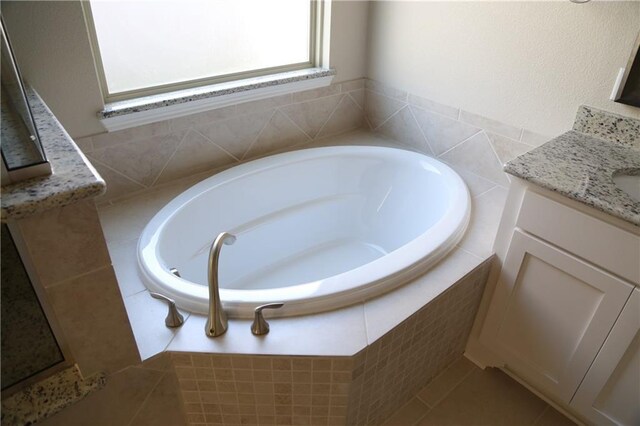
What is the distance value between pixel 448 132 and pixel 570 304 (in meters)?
1.06

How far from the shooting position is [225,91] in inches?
77.3

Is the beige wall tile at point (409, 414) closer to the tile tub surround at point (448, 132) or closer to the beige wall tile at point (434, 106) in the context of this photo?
the tile tub surround at point (448, 132)

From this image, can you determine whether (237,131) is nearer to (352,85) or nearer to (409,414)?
(352,85)

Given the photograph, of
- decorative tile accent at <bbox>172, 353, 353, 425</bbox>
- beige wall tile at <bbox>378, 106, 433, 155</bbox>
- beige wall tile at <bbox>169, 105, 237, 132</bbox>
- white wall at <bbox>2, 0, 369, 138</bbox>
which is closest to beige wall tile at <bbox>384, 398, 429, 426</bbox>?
decorative tile accent at <bbox>172, 353, 353, 425</bbox>

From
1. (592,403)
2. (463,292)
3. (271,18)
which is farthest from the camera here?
(271,18)

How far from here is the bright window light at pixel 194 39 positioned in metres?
1.71

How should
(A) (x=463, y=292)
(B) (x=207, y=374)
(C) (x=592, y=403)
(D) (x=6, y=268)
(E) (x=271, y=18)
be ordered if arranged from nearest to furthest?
(D) (x=6, y=268) < (B) (x=207, y=374) < (C) (x=592, y=403) < (A) (x=463, y=292) < (E) (x=271, y=18)

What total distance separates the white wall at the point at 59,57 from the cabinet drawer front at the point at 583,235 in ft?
5.33

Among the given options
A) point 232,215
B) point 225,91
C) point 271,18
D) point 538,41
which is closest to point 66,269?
point 232,215

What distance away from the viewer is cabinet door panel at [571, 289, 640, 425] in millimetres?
1316

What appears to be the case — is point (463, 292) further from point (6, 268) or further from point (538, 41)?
point (6, 268)

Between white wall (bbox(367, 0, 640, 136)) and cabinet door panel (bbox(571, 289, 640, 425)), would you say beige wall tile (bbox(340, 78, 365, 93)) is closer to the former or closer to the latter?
white wall (bbox(367, 0, 640, 136))

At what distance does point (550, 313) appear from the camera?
1521 millimetres

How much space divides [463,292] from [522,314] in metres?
0.24
